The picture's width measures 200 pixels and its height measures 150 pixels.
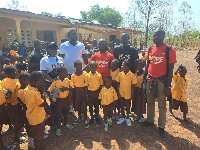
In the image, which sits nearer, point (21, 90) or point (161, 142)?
point (21, 90)

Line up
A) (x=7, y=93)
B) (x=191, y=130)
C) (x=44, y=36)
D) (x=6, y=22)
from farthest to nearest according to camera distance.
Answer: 1. (x=44, y=36)
2. (x=6, y=22)
3. (x=191, y=130)
4. (x=7, y=93)

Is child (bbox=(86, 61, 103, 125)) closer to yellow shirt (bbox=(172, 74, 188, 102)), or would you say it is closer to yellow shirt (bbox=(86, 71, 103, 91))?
yellow shirt (bbox=(86, 71, 103, 91))

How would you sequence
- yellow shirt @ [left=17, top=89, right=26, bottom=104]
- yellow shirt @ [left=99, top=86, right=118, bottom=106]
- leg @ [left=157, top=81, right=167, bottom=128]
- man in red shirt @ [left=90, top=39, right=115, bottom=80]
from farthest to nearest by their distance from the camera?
man in red shirt @ [left=90, top=39, right=115, bottom=80] < yellow shirt @ [left=99, top=86, right=118, bottom=106] < leg @ [left=157, top=81, right=167, bottom=128] < yellow shirt @ [left=17, top=89, right=26, bottom=104]

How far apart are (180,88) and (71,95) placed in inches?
106

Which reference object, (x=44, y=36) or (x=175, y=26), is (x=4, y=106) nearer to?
(x=44, y=36)

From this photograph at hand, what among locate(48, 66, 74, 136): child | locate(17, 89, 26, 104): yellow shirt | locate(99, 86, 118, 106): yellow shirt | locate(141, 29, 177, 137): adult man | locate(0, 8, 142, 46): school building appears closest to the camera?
locate(17, 89, 26, 104): yellow shirt

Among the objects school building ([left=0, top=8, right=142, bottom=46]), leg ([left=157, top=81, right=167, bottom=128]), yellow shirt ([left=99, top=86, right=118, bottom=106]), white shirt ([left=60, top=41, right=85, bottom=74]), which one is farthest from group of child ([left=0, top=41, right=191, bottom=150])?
school building ([left=0, top=8, right=142, bottom=46])

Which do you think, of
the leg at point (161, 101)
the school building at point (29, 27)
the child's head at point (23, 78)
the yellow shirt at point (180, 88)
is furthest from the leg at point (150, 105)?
the school building at point (29, 27)

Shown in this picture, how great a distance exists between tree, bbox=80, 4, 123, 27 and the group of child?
35.8 metres

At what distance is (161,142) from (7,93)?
3035 millimetres

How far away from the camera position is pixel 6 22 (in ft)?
35.6

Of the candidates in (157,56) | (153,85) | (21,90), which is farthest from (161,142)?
(21,90)

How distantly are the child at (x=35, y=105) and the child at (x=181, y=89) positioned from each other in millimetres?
3165

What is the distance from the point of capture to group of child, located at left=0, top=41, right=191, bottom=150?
2.64 meters
